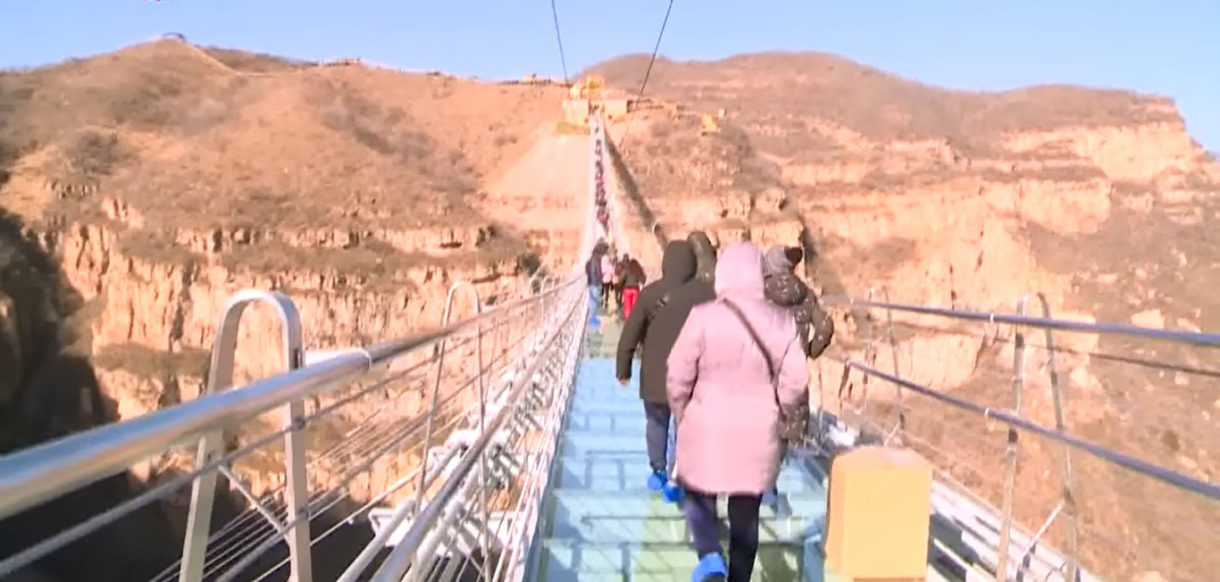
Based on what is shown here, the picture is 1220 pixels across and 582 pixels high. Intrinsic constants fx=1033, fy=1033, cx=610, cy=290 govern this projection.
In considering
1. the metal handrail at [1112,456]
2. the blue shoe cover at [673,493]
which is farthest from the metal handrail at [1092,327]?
the blue shoe cover at [673,493]

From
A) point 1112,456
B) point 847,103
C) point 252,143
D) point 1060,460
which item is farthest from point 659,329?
point 847,103

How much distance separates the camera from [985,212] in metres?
57.0

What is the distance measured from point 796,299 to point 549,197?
47.9 m

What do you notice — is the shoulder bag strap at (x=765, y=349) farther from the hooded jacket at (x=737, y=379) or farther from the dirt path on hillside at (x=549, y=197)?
the dirt path on hillside at (x=549, y=197)

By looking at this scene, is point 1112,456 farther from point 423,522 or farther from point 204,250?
point 204,250

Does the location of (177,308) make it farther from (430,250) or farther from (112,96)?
(112,96)

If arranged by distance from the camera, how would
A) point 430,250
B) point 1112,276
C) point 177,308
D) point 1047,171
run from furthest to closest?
1. point 1047,171
2. point 1112,276
3. point 430,250
4. point 177,308

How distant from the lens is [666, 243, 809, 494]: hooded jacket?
3967 mm

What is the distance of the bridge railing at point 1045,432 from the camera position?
3.70 m

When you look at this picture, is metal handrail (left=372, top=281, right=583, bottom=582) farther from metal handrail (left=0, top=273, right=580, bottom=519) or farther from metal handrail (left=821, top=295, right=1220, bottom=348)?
metal handrail (left=821, top=295, right=1220, bottom=348)

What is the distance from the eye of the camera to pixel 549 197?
52.8m

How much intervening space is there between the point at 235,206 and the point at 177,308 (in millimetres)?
6935

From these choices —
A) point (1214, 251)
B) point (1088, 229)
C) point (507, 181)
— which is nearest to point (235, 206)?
point (507, 181)

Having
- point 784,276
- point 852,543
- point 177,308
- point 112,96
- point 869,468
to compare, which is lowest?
point 177,308
